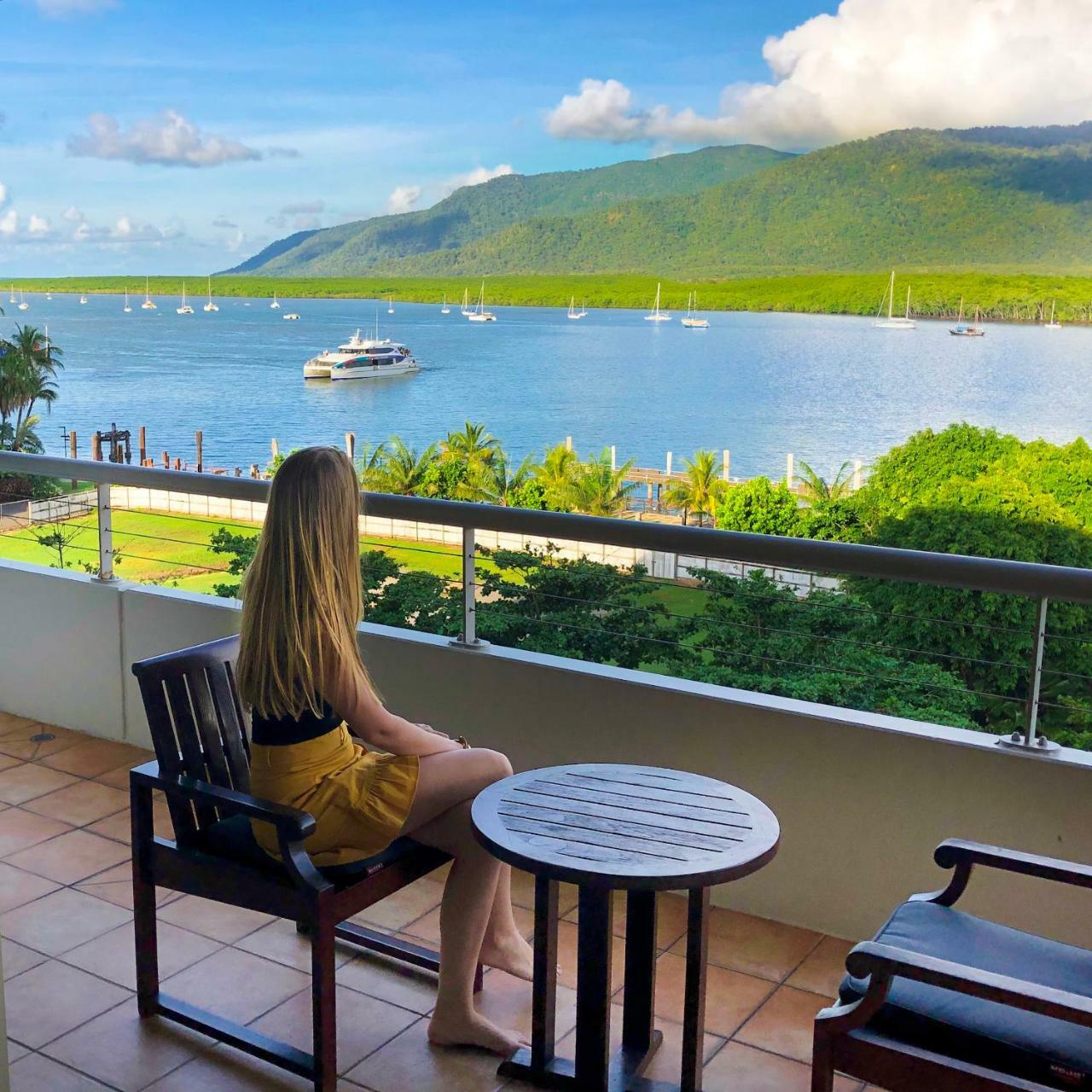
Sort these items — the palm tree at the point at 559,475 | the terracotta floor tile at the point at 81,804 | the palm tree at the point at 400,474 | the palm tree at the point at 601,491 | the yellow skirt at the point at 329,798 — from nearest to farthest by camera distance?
the yellow skirt at the point at 329,798 → the terracotta floor tile at the point at 81,804 → the palm tree at the point at 601,491 → the palm tree at the point at 559,475 → the palm tree at the point at 400,474

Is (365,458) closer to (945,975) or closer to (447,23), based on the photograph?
(447,23)

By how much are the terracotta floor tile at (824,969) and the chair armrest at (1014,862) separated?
752mm

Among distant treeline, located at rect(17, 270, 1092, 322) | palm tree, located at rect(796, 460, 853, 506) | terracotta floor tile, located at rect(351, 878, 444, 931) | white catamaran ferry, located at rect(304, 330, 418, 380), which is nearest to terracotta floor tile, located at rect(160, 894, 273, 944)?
terracotta floor tile, located at rect(351, 878, 444, 931)

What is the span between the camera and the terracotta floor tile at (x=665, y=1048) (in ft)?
7.98

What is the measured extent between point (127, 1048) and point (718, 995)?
129 cm

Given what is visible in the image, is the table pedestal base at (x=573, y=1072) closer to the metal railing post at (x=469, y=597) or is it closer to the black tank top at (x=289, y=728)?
the black tank top at (x=289, y=728)

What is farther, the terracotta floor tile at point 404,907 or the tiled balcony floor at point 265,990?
the terracotta floor tile at point 404,907

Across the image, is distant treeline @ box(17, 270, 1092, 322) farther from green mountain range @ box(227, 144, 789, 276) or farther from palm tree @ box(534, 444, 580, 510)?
palm tree @ box(534, 444, 580, 510)

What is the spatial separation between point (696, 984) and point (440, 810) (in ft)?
1.96

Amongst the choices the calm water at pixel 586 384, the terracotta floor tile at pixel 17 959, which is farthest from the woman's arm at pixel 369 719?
the calm water at pixel 586 384

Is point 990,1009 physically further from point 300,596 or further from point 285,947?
point 285,947

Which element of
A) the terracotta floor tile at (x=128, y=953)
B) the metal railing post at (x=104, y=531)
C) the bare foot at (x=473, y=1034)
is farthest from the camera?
the metal railing post at (x=104, y=531)

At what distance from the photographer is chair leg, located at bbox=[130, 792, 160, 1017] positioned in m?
2.52

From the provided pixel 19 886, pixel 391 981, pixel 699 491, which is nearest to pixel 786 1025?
pixel 391 981
